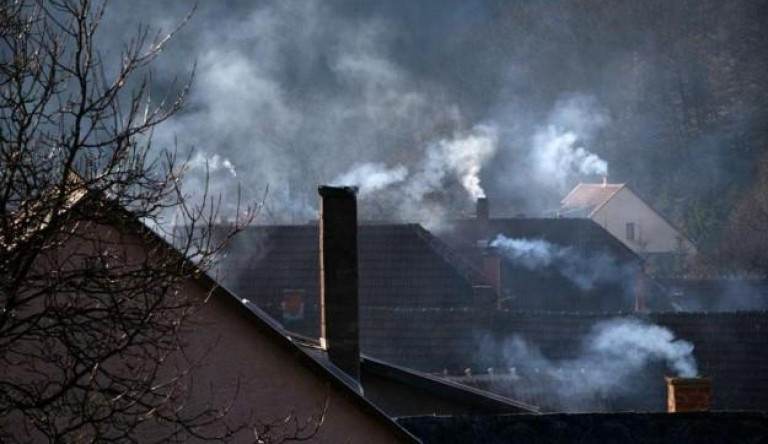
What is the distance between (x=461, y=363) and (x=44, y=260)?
743 inches

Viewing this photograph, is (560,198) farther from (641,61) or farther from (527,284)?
(527,284)

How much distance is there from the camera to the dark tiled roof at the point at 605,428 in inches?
569

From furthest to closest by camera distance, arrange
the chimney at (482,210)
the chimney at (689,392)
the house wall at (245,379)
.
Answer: the chimney at (482,210) → the chimney at (689,392) → the house wall at (245,379)

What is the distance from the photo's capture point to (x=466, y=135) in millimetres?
79250

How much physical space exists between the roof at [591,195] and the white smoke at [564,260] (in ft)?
57.6

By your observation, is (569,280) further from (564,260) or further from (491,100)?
(491,100)

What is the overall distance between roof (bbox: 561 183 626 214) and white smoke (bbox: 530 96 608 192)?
5254mm

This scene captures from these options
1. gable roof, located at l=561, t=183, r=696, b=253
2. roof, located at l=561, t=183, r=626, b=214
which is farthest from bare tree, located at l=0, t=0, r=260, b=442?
roof, located at l=561, t=183, r=626, b=214

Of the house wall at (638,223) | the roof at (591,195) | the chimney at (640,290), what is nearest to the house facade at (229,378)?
the chimney at (640,290)

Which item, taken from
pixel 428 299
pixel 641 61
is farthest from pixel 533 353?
pixel 641 61

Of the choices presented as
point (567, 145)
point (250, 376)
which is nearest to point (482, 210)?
point (567, 145)

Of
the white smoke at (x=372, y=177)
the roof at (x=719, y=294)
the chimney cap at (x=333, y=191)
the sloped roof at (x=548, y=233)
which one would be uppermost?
the white smoke at (x=372, y=177)

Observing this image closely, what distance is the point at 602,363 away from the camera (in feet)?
90.5

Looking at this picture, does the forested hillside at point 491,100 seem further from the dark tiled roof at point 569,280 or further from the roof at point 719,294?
the roof at point 719,294
